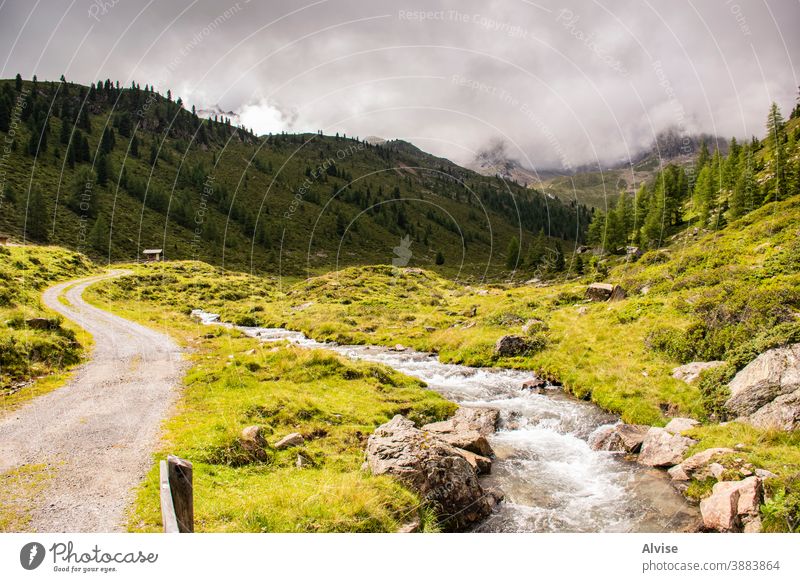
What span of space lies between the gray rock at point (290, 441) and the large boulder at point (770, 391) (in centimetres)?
1713

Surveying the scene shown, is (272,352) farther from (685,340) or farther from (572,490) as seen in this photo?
(685,340)

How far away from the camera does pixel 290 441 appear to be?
583 inches

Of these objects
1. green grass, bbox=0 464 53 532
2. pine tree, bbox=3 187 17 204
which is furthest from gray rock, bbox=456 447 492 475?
pine tree, bbox=3 187 17 204

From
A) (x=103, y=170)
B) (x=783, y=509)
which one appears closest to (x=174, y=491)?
(x=783, y=509)

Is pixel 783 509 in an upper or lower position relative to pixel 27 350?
lower

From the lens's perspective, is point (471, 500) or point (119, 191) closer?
point (471, 500)

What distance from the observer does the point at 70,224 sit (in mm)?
117750

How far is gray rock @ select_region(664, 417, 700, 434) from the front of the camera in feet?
53.7

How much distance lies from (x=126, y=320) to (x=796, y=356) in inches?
2077

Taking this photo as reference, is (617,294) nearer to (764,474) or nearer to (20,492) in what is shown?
(764,474)

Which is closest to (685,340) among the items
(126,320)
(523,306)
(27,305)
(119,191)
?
(523,306)

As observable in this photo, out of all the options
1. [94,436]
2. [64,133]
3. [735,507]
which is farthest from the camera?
[64,133]

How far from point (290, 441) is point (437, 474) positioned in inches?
231

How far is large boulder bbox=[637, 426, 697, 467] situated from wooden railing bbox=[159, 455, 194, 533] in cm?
1600
